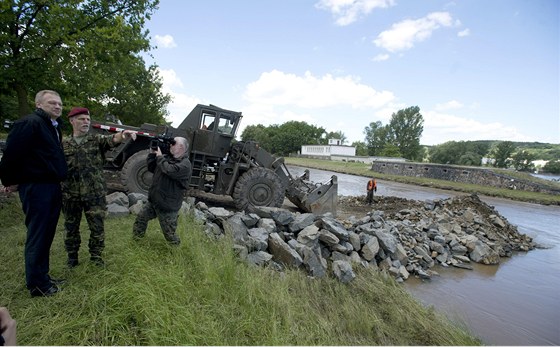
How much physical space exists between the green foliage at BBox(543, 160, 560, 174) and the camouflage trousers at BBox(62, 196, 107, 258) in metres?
83.3

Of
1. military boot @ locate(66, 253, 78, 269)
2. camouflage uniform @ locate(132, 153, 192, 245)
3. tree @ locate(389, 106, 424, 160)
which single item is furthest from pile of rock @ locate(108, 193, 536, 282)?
tree @ locate(389, 106, 424, 160)

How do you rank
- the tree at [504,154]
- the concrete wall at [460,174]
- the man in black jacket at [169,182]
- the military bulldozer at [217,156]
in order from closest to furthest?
the man in black jacket at [169,182] < the military bulldozer at [217,156] < the concrete wall at [460,174] < the tree at [504,154]

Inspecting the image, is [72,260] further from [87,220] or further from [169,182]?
[169,182]

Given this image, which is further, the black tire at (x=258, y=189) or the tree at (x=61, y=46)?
the black tire at (x=258, y=189)

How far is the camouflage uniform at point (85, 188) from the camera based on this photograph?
3104 mm

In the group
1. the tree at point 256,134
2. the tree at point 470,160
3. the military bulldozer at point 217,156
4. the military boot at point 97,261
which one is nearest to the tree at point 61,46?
the military bulldozer at point 217,156

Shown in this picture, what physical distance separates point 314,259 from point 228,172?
388 centimetres

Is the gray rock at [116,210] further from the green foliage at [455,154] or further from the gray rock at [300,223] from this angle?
the green foliage at [455,154]

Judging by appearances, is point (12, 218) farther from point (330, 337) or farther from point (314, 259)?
point (330, 337)

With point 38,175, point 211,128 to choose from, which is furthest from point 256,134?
point 38,175

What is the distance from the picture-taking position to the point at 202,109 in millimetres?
8047

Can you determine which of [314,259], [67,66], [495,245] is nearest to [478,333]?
[314,259]

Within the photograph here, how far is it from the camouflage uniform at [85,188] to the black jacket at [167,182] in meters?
0.61

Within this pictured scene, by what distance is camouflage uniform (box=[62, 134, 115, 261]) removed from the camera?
122 inches
